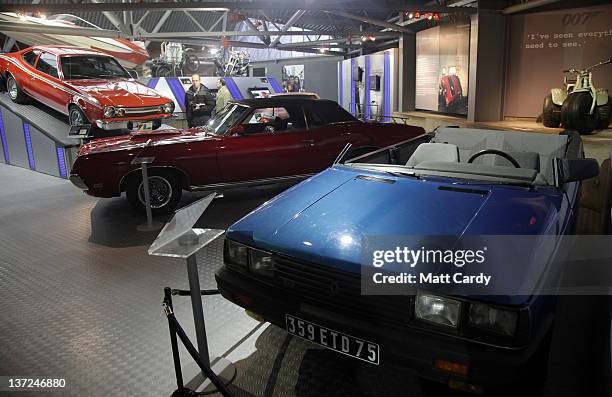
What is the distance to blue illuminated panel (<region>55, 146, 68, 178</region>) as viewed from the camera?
763cm

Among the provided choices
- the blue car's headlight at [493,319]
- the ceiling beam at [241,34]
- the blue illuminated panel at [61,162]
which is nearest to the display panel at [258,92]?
the ceiling beam at [241,34]

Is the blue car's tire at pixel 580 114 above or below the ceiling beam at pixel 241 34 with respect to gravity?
below

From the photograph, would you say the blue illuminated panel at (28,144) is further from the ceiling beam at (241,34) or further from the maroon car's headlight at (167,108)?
the ceiling beam at (241,34)

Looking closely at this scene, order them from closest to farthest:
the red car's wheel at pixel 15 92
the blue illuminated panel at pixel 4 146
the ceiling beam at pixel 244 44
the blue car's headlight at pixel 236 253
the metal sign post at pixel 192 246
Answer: the metal sign post at pixel 192 246 → the blue car's headlight at pixel 236 253 → the red car's wheel at pixel 15 92 → the blue illuminated panel at pixel 4 146 → the ceiling beam at pixel 244 44

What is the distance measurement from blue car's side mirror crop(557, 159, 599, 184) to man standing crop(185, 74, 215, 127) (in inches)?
310

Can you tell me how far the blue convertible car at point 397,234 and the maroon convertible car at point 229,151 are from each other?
255 centimetres

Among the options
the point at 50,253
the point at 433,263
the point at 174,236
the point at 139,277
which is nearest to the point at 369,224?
the point at 433,263

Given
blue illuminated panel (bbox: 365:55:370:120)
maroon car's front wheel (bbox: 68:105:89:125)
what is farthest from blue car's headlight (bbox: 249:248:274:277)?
blue illuminated panel (bbox: 365:55:370:120)

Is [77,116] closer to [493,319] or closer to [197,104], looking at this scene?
[197,104]

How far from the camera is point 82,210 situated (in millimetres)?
5879

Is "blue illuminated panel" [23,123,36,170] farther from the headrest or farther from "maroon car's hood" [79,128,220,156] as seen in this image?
the headrest

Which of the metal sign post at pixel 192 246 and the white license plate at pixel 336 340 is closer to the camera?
the white license plate at pixel 336 340

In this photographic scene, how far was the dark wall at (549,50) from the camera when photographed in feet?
25.3

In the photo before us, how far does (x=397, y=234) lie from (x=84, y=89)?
22.5ft
